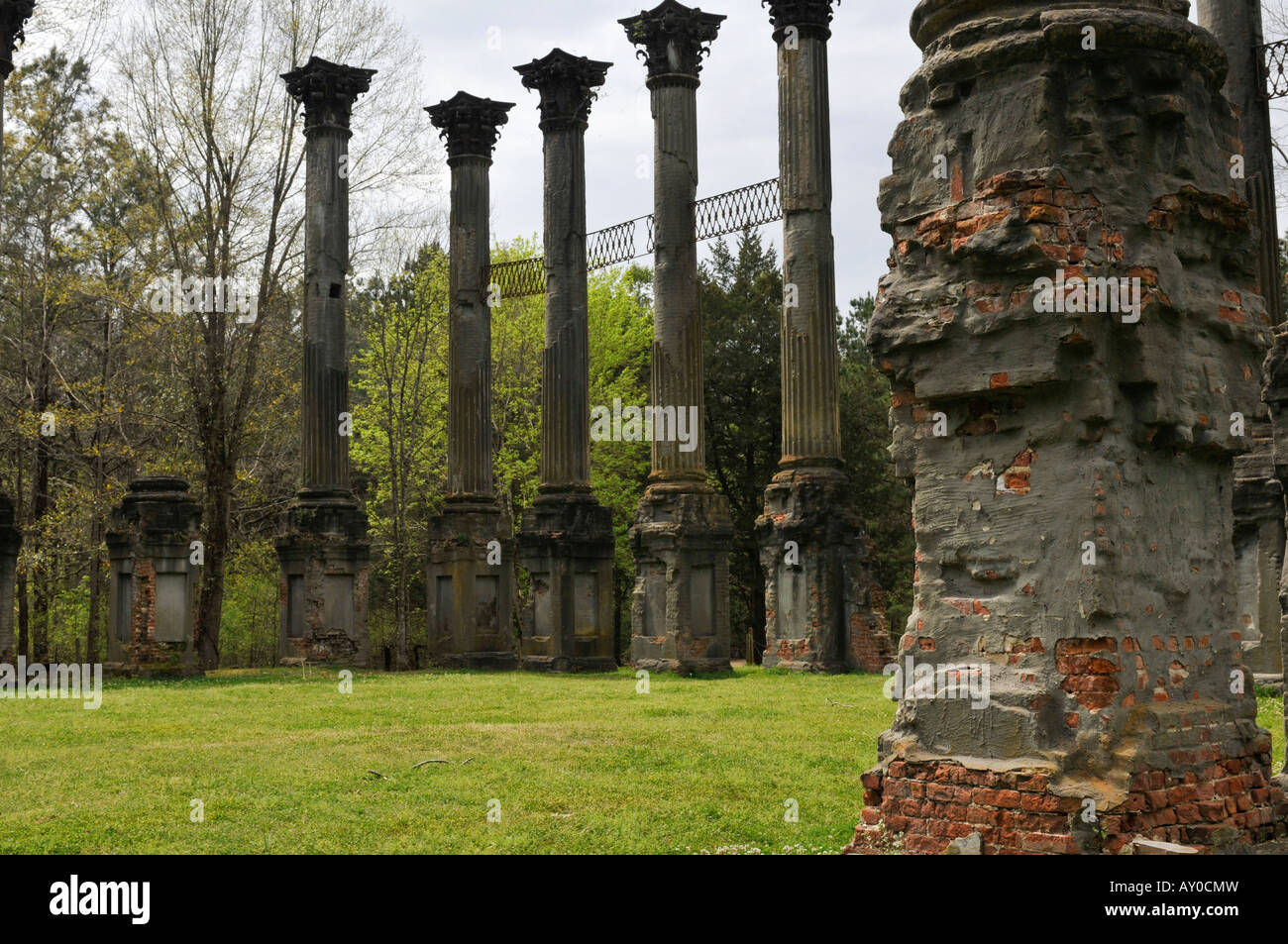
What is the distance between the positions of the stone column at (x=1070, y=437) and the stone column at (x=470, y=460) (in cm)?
1999

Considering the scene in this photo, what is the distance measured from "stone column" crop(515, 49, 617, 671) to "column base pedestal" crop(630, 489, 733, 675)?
1.43m

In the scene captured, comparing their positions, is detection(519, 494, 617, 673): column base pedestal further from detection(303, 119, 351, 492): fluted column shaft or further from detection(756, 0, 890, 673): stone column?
detection(303, 119, 351, 492): fluted column shaft

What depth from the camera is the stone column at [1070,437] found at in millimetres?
6480

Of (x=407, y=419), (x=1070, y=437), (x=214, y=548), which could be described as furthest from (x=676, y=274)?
(x=1070, y=437)

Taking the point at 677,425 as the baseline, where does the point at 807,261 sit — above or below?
above

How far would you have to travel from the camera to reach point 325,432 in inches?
1011

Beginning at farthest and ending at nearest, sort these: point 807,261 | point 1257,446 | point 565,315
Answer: point 565,315
point 807,261
point 1257,446

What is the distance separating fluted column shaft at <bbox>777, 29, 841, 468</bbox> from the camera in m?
23.1

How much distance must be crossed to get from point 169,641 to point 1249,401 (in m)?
18.3

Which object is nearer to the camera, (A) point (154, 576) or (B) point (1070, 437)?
(B) point (1070, 437)

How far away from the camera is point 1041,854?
241 inches

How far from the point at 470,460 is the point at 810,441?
7.93m

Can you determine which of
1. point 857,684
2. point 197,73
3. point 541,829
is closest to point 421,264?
point 197,73

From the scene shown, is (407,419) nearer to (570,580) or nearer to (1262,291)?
(570,580)
